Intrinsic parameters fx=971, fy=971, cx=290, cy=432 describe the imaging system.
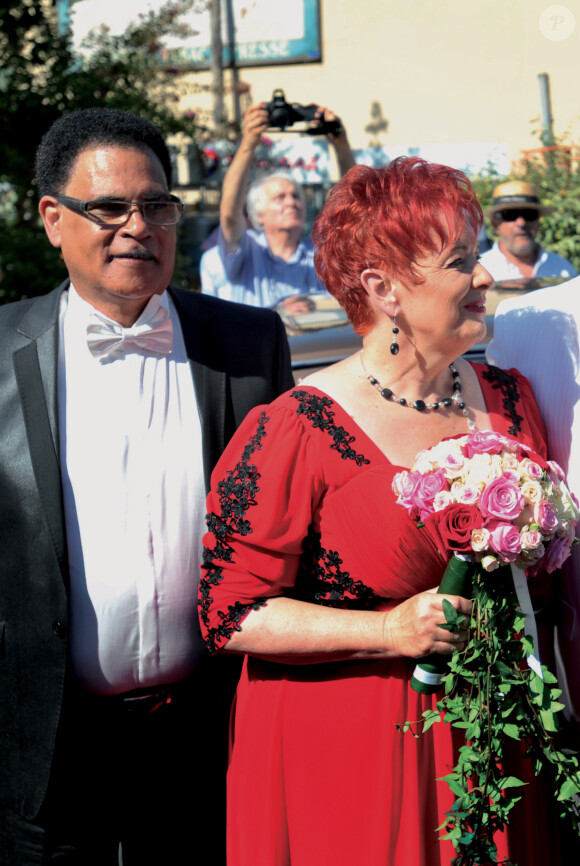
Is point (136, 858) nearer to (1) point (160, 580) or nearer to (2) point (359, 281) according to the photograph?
(1) point (160, 580)

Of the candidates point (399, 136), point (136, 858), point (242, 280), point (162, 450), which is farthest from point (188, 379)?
point (399, 136)

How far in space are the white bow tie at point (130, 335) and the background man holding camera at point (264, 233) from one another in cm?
258

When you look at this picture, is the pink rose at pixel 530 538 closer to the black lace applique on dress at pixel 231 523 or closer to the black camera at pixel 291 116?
the black lace applique on dress at pixel 231 523

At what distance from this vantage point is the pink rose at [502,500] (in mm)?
1825

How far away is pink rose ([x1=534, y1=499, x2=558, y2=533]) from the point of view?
185cm

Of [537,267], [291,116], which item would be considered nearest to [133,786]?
[291,116]

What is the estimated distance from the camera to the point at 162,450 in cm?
245

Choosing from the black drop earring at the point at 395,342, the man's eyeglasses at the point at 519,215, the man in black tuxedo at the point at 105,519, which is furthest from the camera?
the man's eyeglasses at the point at 519,215

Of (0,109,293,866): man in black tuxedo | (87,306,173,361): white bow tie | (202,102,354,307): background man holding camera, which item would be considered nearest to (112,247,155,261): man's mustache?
(0,109,293,866): man in black tuxedo

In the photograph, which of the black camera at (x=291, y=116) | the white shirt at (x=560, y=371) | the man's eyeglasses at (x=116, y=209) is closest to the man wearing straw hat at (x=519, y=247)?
the black camera at (x=291, y=116)

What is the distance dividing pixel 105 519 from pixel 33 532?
17cm

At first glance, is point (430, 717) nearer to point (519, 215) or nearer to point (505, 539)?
point (505, 539)

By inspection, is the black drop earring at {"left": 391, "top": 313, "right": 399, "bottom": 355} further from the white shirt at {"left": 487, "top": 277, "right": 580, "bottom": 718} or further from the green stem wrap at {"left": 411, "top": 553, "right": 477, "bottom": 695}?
the green stem wrap at {"left": 411, "top": 553, "right": 477, "bottom": 695}

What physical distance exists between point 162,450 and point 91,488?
0.20m
